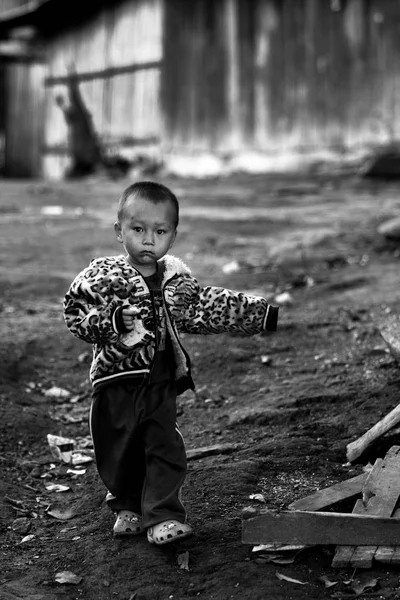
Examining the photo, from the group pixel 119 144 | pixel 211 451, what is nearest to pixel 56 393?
pixel 211 451

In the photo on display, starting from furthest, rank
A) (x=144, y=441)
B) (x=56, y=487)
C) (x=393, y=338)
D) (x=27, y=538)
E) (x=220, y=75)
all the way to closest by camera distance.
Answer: (x=220, y=75)
(x=393, y=338)
(x=56, y=487)
(x=27, y=538)
(x=144, y=441)

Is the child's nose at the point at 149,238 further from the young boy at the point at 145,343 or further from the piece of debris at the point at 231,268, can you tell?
the piece of debris at the point at 231,268

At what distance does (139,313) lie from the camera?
3.11 metres

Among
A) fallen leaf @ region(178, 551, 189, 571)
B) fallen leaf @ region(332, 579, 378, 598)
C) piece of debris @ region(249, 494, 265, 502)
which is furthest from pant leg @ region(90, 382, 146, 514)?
fallen leaf @ region(332, 579, 378, 598)

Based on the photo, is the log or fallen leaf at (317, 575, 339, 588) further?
the log

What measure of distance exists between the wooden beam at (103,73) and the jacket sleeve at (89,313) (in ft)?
42.1

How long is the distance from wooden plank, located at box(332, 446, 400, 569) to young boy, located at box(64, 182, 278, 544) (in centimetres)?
56

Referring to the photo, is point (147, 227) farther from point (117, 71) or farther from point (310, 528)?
point (117, 71)

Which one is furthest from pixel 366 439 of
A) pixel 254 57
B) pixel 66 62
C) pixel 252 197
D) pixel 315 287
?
pixel 66 62

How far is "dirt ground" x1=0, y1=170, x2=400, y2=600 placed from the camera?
9.57 feet

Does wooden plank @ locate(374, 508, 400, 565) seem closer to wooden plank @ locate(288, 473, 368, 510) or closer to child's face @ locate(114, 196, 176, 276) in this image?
wooden plank @ locate(288, 473, 368, 510)

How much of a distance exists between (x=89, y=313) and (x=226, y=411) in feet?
5.10

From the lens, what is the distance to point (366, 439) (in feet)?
11.7

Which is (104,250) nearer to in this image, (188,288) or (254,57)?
(188,288)
